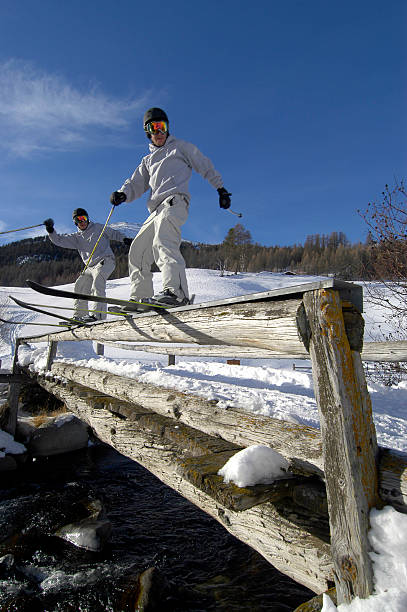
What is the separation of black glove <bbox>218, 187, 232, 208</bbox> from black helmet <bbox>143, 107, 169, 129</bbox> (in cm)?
119

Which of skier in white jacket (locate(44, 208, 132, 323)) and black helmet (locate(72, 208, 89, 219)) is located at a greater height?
black helmet (locate(72, 208, 89, 219))

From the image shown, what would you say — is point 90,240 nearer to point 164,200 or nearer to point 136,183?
point 136,183

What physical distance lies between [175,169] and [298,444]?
340 cm

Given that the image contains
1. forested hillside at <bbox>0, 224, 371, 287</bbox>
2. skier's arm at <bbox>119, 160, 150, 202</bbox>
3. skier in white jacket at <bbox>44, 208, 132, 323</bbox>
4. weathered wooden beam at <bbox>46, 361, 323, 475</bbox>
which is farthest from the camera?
forested hillside at <bbox>0, 224, 371, 287</bbox>

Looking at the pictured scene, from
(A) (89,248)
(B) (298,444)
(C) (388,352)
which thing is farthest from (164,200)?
(A) (89,248)

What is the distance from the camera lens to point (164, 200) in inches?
164

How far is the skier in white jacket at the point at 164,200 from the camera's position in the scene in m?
3.89

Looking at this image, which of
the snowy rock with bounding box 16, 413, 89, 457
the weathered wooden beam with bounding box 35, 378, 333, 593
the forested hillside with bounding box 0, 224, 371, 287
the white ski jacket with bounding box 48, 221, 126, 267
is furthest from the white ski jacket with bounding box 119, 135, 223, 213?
the forested hillside with bounding box 0, 224, 371, 287

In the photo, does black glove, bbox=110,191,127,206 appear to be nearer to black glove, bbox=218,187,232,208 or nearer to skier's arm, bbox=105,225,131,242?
black glove, bbox=218,187,232,208

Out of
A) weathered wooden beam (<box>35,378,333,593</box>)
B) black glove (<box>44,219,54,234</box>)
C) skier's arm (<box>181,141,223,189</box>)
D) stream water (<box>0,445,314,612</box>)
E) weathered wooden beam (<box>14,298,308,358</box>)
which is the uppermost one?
skier's arm (<box>181,141,223,189</box>)

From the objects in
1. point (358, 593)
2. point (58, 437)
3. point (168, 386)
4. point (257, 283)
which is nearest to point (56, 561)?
point (168, 386)

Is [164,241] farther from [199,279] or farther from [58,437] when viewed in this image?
[199,279]

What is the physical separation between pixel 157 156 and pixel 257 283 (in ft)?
128

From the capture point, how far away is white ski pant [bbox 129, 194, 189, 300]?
3859 millimetres
